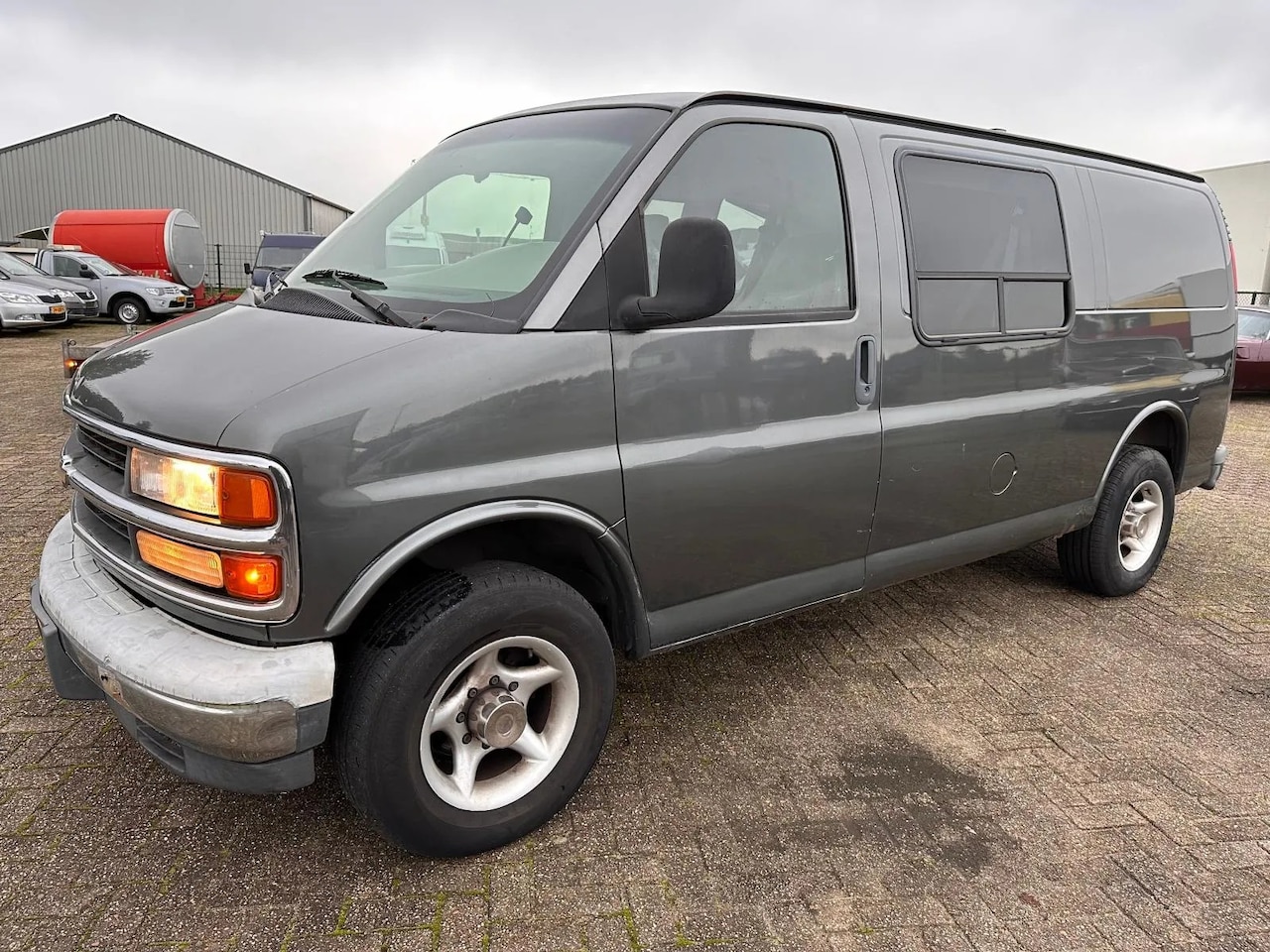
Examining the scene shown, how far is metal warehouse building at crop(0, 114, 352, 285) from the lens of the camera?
118 feet

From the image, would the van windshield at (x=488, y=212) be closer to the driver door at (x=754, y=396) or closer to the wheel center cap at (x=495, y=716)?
the driver door at (x=754, y=396)

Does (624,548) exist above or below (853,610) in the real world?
above

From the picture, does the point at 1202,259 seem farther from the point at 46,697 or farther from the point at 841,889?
the point at 46,697

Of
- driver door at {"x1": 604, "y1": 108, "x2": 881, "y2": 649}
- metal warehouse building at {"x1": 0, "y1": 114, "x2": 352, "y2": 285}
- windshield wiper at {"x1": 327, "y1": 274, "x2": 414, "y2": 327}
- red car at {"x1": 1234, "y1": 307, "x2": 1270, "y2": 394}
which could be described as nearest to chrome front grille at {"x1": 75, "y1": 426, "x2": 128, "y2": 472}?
windshield wiper at {"x1": 327, "y1": 274, "x2": 414, "y2": 327}

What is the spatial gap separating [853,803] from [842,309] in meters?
1.68

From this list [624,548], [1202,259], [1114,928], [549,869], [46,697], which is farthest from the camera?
[1202,259]

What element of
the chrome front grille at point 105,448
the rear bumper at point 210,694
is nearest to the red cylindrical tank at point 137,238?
the chrome front grille at point 105,448

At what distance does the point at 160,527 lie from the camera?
2.33 m

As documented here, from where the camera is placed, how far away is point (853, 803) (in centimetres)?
299

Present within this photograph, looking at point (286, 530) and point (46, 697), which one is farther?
point (46, 697)

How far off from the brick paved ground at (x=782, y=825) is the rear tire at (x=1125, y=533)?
0.56m

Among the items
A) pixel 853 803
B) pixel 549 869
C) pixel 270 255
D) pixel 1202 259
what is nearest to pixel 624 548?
pixel 549 869

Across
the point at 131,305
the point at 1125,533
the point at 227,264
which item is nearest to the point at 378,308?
the point at 1125,533

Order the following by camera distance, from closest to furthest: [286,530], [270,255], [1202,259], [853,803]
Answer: [286,530]
[853,803]
[1202,259]
[270,255]
